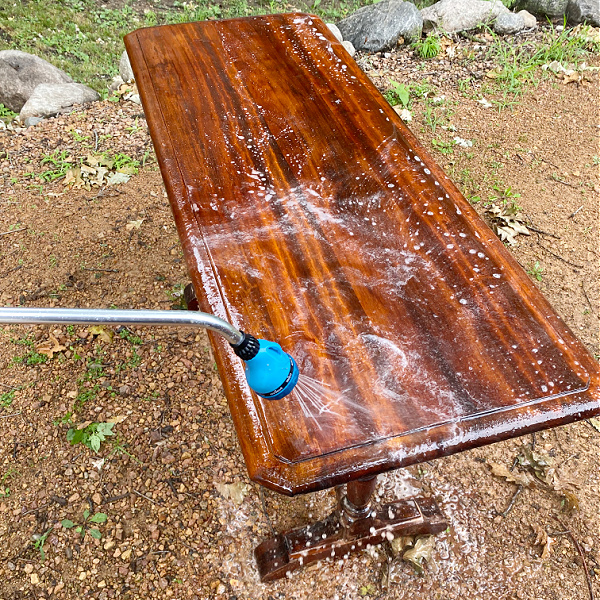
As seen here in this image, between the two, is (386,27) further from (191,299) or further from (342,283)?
(342,283)

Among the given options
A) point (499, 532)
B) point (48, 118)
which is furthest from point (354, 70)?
point (48, 118)

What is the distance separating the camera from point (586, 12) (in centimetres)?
464

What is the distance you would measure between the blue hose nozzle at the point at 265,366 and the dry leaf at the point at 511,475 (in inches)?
61.1

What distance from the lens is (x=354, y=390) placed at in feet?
3.90

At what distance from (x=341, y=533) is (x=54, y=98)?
11.8 ft

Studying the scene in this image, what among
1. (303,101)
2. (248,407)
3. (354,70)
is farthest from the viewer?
(354,70)

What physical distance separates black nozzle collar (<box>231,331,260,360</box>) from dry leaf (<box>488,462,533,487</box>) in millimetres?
1632

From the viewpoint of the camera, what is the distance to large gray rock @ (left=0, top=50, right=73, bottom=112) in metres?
3.99

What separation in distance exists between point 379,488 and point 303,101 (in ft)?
4.94

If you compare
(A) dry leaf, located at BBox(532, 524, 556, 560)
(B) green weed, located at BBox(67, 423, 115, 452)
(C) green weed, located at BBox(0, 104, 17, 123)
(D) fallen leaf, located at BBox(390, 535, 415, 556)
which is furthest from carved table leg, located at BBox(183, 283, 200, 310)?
(C) green weed, located at BBox(0, 104, 17, 123)

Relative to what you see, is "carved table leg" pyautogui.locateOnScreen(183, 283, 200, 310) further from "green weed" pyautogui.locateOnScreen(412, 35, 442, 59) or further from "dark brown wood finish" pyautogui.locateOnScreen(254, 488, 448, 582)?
"green weed" pyautogui.locateOnScreen(412, 35, 442, 59)

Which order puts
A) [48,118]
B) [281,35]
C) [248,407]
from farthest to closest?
[48,118] → [281,35] → [248,407]

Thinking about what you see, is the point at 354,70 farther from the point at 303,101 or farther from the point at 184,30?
the point at 184,30

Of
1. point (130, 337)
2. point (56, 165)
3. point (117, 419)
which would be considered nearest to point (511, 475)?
point (117, 419)
